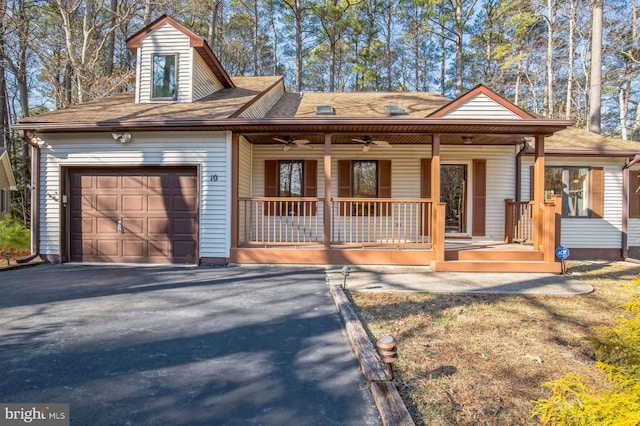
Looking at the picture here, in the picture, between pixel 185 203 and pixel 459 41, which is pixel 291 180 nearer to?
pixel 185 203

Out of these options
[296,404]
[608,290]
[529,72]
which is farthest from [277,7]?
[296,404]

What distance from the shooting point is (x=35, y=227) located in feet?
24.4

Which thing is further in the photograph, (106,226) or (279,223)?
(279,223)

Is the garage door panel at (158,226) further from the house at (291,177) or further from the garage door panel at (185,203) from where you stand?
the garage door panel at (185,203)

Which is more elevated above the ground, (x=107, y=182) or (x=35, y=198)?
(x=107, y=182)

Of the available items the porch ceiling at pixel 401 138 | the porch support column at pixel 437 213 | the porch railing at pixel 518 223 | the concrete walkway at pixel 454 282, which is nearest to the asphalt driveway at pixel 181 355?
the concrete walkway at pixel 454 282

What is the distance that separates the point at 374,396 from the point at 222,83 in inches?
396

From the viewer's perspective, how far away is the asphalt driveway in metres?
2.34

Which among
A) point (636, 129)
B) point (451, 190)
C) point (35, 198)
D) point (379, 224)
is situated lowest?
point (379, 224)

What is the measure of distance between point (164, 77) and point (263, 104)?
2.56m

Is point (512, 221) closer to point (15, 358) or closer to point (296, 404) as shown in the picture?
point (296, 404)

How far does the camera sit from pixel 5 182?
1639 centimetres

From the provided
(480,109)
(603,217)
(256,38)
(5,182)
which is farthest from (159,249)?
(256,38)

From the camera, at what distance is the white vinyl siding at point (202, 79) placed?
8.72 m
